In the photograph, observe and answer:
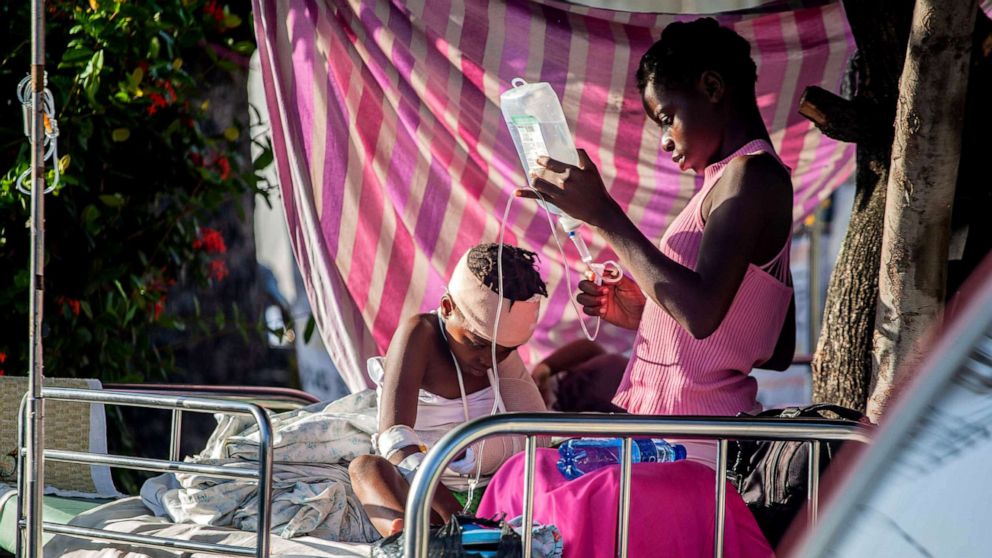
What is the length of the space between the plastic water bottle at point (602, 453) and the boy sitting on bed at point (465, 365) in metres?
0.60

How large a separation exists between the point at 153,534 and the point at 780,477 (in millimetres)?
1734

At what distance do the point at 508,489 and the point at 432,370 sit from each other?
83 cm

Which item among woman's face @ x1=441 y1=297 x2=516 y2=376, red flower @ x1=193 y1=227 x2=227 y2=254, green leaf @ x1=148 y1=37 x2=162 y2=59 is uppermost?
green leaf @ x1=148 y1=37 x2=162 y2=59

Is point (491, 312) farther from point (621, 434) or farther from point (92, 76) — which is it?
point (92, 76)

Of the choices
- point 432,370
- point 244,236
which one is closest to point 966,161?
point 432,370

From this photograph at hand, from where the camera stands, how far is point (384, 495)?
323 centimetres

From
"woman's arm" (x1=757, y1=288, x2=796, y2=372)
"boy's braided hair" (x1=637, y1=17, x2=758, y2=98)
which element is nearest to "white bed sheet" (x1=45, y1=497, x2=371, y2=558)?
"woman's arm" (x1=757, y1=288, x2=796, y2=372)

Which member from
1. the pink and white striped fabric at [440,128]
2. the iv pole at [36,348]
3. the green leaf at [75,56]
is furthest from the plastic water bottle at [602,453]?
the green leaf at [75,56]

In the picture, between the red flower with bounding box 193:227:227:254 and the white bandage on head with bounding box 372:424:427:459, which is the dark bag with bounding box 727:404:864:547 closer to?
the white bandage on head with bounding box 372:424:427:459

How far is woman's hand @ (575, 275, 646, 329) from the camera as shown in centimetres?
340

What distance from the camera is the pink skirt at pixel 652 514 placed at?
8.72 feet

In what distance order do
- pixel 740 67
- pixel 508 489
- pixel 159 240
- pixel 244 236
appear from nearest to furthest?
1. pixel 508 489
2. pixel 740 67
3. pixel 159 240
4. pixel 244 236

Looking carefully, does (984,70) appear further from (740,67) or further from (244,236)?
(244,236)

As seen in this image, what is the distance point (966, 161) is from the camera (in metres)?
3.69
